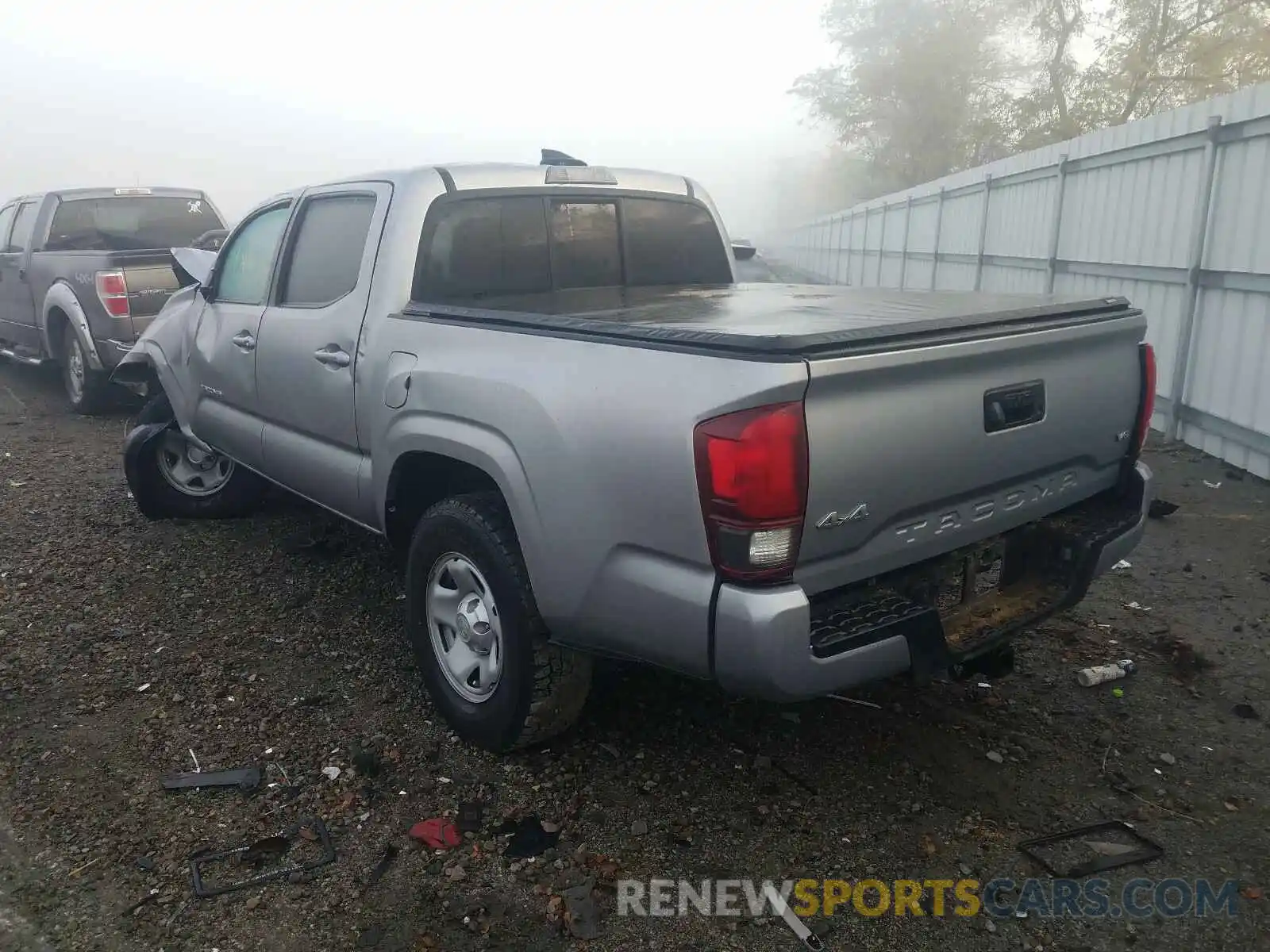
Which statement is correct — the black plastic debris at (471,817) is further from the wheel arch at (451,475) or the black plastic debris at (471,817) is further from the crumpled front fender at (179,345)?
the crumpled front fender at (179,345)

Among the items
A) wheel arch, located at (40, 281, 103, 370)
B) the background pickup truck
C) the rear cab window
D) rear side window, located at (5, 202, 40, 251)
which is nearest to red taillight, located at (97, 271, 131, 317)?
the background pickup truck

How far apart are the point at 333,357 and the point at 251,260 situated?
1.36 metres

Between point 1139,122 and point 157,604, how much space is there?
26.0 ft

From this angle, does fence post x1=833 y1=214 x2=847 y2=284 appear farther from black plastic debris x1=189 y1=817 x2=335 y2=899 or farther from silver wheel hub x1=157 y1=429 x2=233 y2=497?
black plastic debris x1=189 y1=817 x2=335 y2=899

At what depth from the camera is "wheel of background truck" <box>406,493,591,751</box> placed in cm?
302

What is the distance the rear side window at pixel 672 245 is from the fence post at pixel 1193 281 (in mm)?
4244

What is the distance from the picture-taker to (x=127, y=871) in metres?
2.77

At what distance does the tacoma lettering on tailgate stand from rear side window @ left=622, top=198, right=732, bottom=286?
209cm

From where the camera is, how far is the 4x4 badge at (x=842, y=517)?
2428 mm

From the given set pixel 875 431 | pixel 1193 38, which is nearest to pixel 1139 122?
pixel 875 431

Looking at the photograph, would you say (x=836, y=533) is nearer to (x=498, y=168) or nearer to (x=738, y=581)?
(x=738, y=581)

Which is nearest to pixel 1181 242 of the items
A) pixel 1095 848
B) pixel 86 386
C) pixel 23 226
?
pixel 1095 848

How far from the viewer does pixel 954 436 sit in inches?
105

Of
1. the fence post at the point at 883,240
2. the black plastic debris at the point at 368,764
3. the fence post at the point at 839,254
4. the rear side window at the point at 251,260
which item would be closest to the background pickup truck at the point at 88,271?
the rear side window at the point at 251,260
